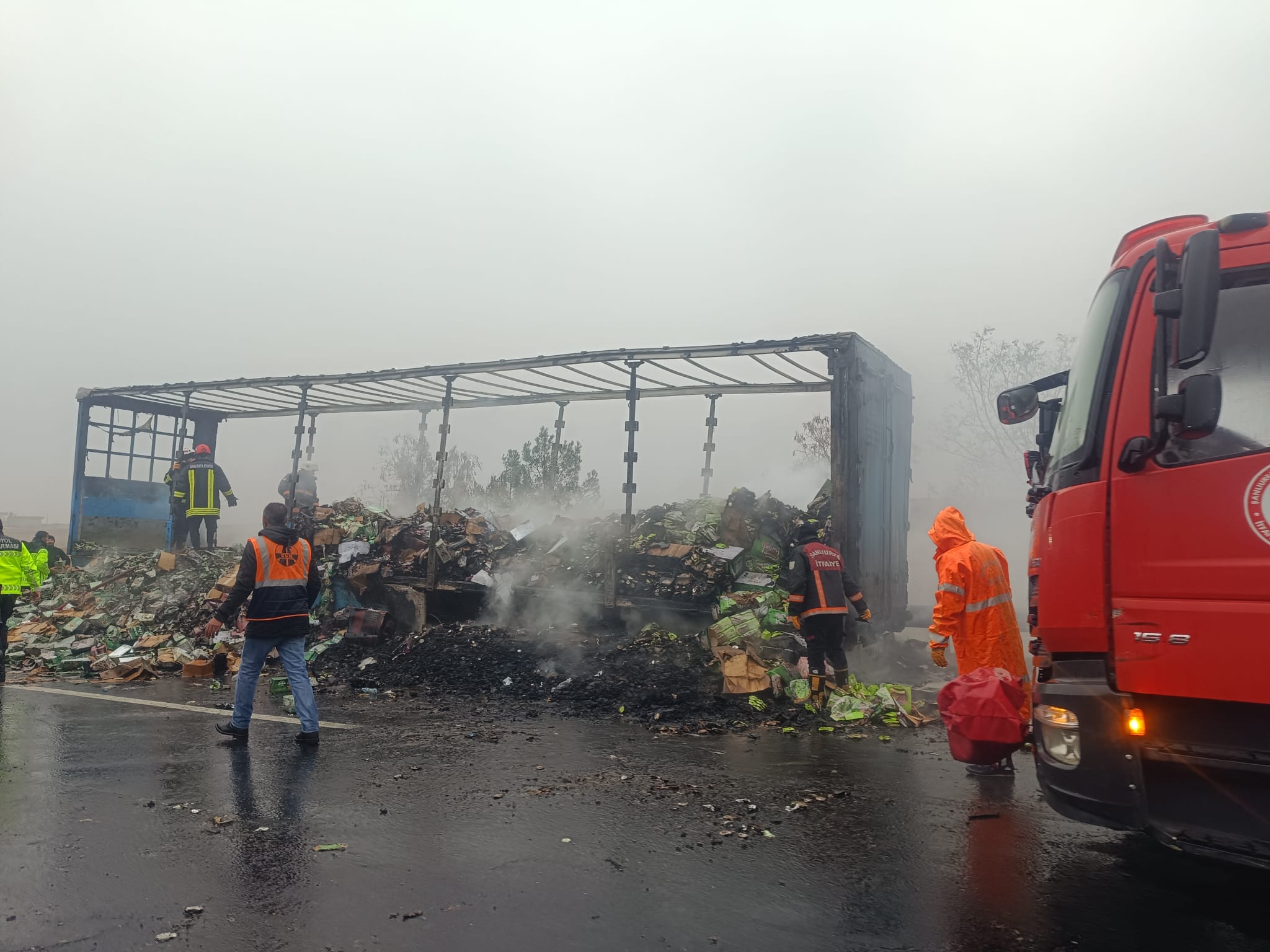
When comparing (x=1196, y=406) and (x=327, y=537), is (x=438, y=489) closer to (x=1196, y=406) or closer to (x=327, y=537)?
(x=327, y=537)

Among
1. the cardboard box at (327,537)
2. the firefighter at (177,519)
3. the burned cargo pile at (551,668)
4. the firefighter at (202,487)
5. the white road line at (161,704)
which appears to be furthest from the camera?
the firefighter at (177,519)

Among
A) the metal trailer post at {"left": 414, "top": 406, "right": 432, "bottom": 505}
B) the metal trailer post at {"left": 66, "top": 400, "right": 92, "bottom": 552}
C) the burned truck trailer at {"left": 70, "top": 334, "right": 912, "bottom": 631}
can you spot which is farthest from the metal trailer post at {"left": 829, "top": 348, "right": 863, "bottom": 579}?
the metal trailer post at {"left": 66, "top": 400, "right": 92, "bottom": 552}

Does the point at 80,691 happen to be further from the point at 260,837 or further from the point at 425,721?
the point at 260,837

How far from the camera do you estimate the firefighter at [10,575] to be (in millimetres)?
7953

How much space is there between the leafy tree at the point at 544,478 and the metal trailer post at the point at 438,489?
1789 millimetres

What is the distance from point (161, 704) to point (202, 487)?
580 centimetres

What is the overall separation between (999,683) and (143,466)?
14.6 meters

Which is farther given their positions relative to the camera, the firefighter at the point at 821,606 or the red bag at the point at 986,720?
the firefighter at the point at 821,606

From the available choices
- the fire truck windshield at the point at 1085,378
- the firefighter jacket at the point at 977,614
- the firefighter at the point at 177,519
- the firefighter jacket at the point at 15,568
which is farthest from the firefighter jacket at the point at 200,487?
the fire truck windshield at the point at 1085,378

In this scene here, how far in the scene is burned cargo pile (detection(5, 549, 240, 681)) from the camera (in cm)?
910

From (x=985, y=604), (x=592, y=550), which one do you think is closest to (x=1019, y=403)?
(x=985, y=604)

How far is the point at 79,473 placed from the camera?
522 inches

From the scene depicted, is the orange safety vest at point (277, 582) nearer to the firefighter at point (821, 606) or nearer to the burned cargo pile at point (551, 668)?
the burned cargo pile at point (551, 668)

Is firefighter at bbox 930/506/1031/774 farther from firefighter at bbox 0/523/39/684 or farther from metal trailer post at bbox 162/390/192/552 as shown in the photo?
metal trailer post at bbox 162/390/192/552
